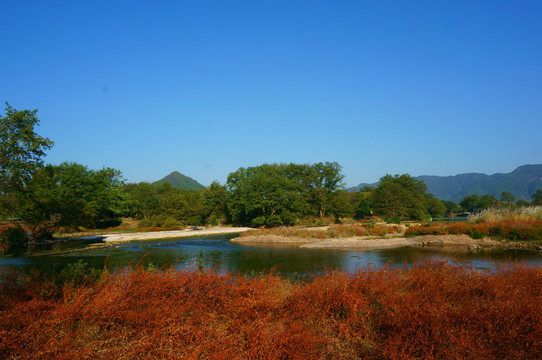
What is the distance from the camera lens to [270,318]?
20.8 feet

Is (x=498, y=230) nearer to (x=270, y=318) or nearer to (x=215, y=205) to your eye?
(x=270, y=318)

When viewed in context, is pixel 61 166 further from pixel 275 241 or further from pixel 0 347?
pixel 0 347

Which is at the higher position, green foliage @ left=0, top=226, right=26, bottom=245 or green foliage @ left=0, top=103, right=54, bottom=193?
green foliage @ left=0, top=103, right=54, bottom=193

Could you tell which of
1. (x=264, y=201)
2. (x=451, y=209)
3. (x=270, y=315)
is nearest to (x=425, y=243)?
(x=270, y=315)

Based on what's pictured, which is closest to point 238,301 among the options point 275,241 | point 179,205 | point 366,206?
point 275,241

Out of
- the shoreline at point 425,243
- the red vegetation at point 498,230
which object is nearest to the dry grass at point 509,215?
the red vegetation at point 498,230

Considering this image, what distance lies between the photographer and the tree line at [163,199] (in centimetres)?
2616

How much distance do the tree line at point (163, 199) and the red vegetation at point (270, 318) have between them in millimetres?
23896

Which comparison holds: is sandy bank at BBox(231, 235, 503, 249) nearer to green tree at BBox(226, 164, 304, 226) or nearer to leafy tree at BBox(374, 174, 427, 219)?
green tree at BBox(226, 164, 304, 226)

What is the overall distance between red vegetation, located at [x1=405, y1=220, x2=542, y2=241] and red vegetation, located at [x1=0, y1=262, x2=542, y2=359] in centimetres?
2559

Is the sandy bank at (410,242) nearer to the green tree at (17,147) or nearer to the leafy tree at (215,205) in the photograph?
the green tree at (17,147)

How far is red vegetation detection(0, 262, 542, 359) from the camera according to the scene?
195 inches

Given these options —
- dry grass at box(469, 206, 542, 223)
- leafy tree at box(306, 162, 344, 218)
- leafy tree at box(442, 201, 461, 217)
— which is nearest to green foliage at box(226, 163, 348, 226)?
leafy tree at box(306, 162, 344, 218)

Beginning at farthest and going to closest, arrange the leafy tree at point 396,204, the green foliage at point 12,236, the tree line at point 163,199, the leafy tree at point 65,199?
the leafy tree at point 396,204, the leafy tree at point 65,199, the green foliage at point 12,236, the tree line at point 163,199
